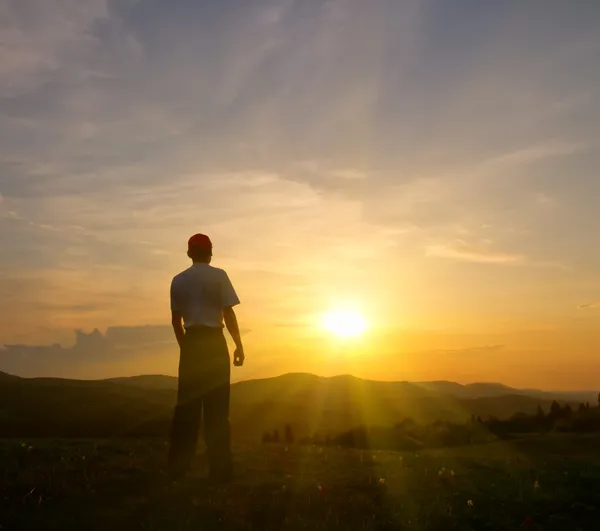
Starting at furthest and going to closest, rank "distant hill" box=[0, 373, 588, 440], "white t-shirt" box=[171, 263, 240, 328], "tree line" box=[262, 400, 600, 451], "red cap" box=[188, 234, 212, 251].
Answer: "distant hill" box=[0, 373, 588, 440]
"tree line" box=[262, 400, 600, 451]
"red cap" box=[188, 234, 212, 251]
"white t-shirt" box=[171, 263, 240, 328]

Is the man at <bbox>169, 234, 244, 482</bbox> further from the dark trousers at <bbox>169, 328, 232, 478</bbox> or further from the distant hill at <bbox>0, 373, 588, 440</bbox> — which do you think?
the distant hill at <bbox>0, 373, 588, 440</bbox>

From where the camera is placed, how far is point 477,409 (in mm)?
108125

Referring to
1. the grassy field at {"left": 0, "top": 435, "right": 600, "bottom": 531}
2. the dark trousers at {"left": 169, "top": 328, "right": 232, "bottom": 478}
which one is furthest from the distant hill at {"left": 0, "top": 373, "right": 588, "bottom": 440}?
the dark trousers at {"left": 169, "top": 328, "right": 232, "bottom": 478}

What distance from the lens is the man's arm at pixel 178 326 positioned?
1120 cm

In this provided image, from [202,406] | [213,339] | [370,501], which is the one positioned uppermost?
[213,339]

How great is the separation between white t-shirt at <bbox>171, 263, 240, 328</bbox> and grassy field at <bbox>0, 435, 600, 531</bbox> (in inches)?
97.5

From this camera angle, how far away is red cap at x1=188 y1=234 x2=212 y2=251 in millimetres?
11375

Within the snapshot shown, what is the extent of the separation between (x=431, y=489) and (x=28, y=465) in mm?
6634

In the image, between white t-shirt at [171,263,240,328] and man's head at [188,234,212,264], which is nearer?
white t-shirt at [171,263,240,328]

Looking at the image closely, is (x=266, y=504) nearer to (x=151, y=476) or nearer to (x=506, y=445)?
(x=151, y=476)

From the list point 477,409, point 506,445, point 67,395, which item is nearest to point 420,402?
point 477,409

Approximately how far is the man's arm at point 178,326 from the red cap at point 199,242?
3.70ft

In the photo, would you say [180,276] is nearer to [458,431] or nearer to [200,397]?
[200,397]

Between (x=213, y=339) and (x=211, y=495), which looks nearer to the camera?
(x=211, y=495)
